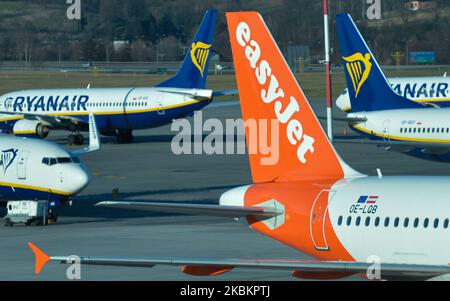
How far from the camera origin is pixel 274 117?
23000mm

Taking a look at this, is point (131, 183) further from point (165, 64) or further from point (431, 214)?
point (165, 64)

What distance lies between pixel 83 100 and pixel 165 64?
107723mm

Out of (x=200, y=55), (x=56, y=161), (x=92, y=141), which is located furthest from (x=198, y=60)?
(x=56, y=161)

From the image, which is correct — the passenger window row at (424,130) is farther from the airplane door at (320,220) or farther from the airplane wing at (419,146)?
the airplane door at (320,220)

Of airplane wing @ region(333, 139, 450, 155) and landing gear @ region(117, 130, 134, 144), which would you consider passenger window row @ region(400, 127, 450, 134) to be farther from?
landing gear @ region(117, 130, 134, 144)

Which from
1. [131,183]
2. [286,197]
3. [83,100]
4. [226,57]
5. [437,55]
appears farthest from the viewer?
[226,57]

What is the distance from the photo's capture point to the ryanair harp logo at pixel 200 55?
75375mm

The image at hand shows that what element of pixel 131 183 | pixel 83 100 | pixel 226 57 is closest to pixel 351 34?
pixel 131 183

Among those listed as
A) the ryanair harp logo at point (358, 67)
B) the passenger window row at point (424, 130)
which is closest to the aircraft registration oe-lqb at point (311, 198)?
the passenger window row at point (424, 130)

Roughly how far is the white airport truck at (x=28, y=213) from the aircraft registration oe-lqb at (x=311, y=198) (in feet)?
58.9

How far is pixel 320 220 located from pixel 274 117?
2459 mm

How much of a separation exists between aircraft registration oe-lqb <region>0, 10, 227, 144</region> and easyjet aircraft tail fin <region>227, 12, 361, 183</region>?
5083 cm
